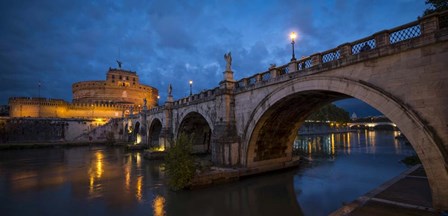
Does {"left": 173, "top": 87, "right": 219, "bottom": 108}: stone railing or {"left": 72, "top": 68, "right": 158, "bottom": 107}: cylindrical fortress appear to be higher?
{"left": 72, "top": 68, "right": 158, "bottom": 107}: cylindrical fortress

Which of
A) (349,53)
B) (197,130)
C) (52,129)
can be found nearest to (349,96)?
(349,53)

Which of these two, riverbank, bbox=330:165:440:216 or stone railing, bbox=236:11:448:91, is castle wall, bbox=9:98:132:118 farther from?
riverbank, bbox=330:165:440:216

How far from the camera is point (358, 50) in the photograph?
985 cm

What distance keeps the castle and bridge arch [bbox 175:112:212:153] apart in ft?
100

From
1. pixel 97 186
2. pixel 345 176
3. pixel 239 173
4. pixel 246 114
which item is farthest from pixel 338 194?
pixel 97 186

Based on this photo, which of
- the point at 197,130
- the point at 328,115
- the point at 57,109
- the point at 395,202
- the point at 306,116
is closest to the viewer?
the point at 395,202

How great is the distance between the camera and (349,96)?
39.0 feet

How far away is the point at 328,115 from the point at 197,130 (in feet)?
182

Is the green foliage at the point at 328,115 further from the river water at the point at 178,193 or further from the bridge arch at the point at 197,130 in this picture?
the river water at the point at 178,193

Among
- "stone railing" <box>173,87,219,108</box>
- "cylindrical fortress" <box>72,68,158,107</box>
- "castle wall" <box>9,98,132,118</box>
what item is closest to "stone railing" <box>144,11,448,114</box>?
"stone railing" <box>173,87,219,108</box>

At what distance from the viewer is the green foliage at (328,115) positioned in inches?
2738

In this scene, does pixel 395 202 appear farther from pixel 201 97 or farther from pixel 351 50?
pixel 201 97

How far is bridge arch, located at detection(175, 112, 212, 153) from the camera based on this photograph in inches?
1038

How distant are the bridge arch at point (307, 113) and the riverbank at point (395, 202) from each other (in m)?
0.61
